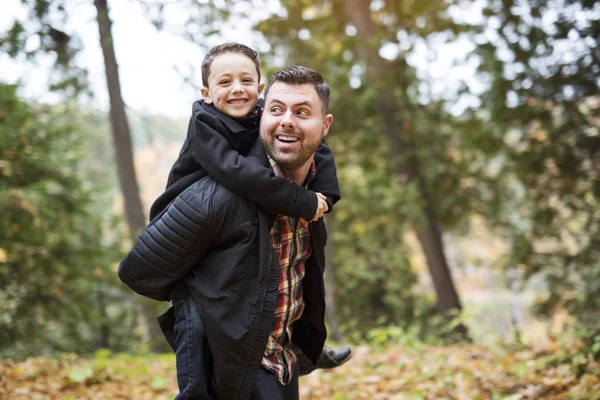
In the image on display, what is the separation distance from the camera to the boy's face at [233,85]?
279cm

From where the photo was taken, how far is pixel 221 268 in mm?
2445

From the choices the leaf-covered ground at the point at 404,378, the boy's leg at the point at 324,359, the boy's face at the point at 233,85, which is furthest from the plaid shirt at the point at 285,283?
the leaf-covered ground at the point at 404,378

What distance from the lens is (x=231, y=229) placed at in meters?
2.45

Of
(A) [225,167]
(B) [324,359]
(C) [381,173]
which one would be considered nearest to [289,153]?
(A) [225,167]

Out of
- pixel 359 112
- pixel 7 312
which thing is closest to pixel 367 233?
pixel 359 112

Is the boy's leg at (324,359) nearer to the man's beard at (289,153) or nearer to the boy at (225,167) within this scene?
the boy at (225,167)

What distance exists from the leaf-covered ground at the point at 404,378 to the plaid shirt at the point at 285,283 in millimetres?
2224

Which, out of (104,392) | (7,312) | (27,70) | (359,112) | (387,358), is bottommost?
(387,358)

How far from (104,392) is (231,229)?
3.44 m

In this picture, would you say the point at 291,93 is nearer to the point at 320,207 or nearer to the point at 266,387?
the point at 320,207

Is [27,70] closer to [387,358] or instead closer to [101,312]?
[101,312]

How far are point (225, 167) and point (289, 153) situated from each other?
34cm

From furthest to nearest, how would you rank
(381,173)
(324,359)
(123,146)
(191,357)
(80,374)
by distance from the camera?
(381,173), (123,146), (80,374), (324,359), (191,357)

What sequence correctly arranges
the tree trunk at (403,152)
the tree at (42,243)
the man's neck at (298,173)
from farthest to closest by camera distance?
the tree trunk at (403,152)
the tree at (42,243)
the man's neck at (298,173)
